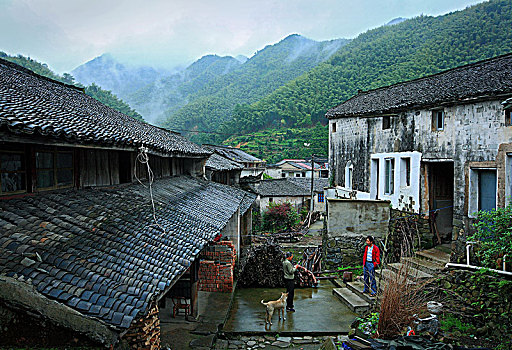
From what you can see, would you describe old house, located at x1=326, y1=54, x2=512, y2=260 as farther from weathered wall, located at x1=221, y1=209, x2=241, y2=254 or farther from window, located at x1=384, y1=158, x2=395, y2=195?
weathered wall, located at x1=221, y1=209, x2=241, y2=254

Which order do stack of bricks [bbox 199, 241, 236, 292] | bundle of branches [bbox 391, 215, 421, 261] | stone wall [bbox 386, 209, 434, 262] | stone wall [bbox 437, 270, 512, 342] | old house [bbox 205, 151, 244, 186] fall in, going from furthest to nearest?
old house [bbox 205, 151, 244, 186], bundle of branches [bbox 391, 215, 421, 261], stone wall [bbox 386, 209, 434, 262], stack of bricks [bbox 199, 241, 236, 292], stone wall [bbox 437, 270, 512, 342]

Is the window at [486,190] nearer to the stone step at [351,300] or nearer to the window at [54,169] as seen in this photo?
the stone step at [351,300]

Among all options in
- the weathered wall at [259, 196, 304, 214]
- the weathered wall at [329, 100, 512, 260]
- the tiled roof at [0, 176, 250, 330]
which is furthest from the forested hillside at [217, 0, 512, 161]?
the tiled roof at [0, 176, 250, 330]

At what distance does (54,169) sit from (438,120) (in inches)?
523

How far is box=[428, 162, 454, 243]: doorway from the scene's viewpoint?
14016mm

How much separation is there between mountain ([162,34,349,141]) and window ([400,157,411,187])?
5857 centimetres

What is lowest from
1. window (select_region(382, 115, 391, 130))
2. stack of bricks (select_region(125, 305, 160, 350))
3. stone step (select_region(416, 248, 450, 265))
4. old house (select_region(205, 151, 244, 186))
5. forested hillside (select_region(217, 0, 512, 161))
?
stone step (select_region(416, 248, 450, 265))

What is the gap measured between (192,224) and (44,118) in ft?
11.1

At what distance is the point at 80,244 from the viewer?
451cm

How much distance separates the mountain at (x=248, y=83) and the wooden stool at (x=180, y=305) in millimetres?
63815

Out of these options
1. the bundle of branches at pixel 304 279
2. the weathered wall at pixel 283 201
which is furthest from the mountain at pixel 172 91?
the bundle of branches at pixel 304 279

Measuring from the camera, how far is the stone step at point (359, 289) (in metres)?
10.1

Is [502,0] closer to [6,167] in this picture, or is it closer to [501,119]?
[501,119]

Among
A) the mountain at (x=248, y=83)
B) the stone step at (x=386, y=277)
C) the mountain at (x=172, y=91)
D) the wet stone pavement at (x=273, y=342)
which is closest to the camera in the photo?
the stone step at (x=386, y=277)
